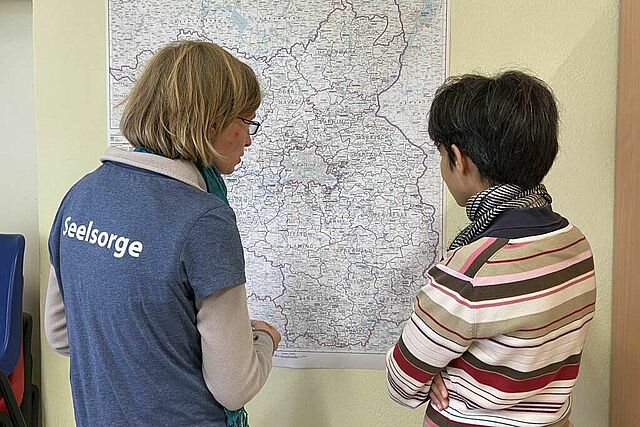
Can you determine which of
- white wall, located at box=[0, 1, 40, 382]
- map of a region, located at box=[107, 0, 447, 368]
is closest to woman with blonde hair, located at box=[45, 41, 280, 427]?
map of a region, located at box=[107, 0, 447, 368]

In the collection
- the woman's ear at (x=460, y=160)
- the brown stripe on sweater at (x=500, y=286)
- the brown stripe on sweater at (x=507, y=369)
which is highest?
the woman's ear at (x=460, y=160)

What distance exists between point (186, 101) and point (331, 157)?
67cm

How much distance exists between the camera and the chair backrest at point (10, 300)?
1720 mm

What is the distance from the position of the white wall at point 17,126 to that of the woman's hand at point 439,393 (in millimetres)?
1328

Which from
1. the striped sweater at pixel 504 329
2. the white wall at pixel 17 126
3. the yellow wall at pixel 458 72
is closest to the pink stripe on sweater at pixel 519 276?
the striped sweater at pixel 504 329

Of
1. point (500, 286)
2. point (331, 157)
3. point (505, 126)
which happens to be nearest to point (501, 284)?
point (500, 286)

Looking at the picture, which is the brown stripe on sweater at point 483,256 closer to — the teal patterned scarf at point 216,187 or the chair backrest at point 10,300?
the teal patterned scarf at point 216,187

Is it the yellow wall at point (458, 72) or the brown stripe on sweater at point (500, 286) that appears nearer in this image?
the brown stripe on sweater at point (500, 286)

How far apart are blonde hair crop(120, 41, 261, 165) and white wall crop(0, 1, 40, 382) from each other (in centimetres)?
109

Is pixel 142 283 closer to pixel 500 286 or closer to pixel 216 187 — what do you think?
pixel 216 187

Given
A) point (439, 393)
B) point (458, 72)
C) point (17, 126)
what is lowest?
point (439, 393)

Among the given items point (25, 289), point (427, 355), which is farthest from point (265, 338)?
point (25, 289)

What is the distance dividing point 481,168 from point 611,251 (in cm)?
69

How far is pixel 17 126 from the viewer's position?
2.12m
